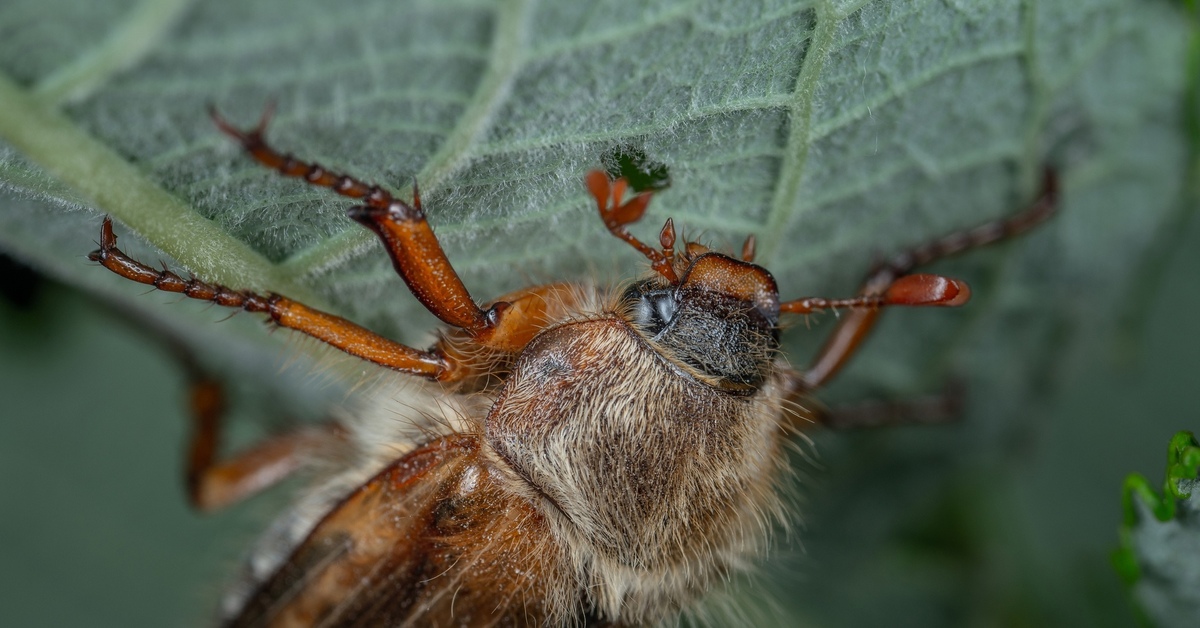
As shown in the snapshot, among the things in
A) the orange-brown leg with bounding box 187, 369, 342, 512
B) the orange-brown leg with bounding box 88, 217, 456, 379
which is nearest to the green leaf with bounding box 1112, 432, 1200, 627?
the orange-brown leg with bounding box 88, 217, 456, 379

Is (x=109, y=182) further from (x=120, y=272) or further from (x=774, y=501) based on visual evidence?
(x=774, y=501)

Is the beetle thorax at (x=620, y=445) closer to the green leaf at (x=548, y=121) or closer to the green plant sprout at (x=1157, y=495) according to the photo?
the green leaf at (x=548, y=121)

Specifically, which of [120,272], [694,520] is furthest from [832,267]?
[120,272]

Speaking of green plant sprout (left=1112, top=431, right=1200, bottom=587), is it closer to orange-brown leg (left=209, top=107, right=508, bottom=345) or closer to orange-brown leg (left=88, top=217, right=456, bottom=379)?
orange-brown leg (left=209, top=107, right=508, bottom=345)

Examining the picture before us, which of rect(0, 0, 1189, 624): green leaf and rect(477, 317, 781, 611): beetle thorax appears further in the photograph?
rect(477, 317, 781, 611): beetle thorax

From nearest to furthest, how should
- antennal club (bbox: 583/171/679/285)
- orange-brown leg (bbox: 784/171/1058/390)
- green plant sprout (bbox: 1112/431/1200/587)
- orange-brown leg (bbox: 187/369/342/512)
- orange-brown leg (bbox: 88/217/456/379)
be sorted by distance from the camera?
green plant sprout (bbox: 1112/431/1200/587)
antennal club (bbox: 583/171/679/285)
orange-brown leg (bbox: 88/217/456/379)
orange-brown leg (bbox: 784/171/1058/390)
orange-brown leg (bbox: 187/369/342/512)

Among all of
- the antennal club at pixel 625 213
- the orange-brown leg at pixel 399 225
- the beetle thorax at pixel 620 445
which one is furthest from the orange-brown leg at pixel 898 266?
the orange-brown leg at pixel 399 225

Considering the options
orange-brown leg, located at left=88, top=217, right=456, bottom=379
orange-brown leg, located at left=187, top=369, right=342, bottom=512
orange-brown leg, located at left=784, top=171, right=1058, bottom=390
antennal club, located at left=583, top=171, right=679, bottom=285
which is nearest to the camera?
antennal club, located at left=583, top=171, right=679, bottom=285
